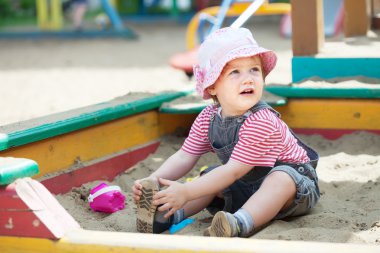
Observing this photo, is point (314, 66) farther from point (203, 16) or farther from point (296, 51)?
point (203, 16)

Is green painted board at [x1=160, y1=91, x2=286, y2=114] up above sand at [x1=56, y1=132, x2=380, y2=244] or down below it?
above

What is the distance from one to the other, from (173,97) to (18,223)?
5.02 ft

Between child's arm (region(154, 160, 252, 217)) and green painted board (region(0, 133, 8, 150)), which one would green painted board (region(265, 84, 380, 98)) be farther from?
green painted board (region(0, 133, 8, 150))

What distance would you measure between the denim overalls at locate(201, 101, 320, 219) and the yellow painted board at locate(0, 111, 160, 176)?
59 cm

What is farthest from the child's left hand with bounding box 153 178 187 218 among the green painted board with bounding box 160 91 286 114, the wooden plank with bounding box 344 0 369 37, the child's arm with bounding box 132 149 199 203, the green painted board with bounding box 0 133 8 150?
the wooden plank with bounding box 344 0 369 37

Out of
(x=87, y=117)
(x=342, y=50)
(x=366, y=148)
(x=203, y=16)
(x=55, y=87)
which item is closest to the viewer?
(x=87, y=117)

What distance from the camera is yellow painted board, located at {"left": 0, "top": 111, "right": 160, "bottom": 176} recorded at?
252 centimetres

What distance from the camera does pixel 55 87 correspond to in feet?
17.4

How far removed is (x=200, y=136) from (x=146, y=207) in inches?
14.2

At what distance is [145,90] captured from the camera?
3412 millimetres

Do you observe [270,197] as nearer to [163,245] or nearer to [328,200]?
[328,200]

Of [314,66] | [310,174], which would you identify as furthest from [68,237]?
[314,66]

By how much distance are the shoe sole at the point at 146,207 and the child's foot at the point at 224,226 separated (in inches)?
8.4

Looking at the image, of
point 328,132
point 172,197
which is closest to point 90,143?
point 172,197
